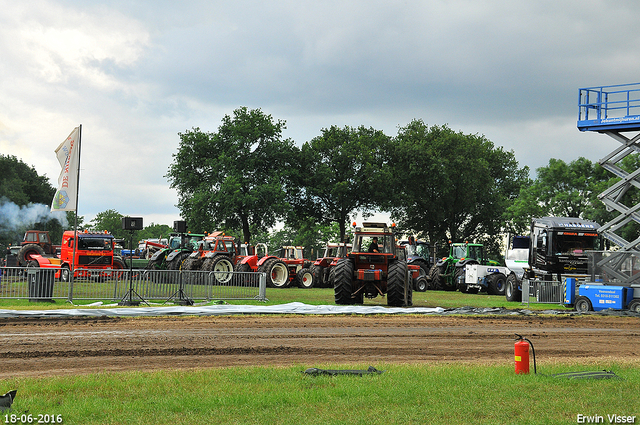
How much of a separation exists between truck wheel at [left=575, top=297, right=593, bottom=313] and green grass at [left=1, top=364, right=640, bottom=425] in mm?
12018

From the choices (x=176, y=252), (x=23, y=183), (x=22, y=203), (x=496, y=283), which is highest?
(x=23, y=183)

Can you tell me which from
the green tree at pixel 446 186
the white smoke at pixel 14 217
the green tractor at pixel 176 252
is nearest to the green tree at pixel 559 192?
the green tree at pixel 446 186

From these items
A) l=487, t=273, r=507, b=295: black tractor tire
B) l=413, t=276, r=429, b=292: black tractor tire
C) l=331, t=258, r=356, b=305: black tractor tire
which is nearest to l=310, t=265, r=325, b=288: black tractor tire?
l=413, t=276, r=429, b=292: black tractor tire

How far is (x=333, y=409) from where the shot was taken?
6.52 meters

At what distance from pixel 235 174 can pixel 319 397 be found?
41013 millimetres

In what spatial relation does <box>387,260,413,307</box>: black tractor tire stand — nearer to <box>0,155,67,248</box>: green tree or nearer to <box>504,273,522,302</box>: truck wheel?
<box>504,273,522,302</box>: truck wheel

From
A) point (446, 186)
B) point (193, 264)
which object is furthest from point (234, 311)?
point (446, 186)

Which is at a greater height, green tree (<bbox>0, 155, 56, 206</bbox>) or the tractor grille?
green tree (<bbox>0, 155, 56, 206</bbox>)

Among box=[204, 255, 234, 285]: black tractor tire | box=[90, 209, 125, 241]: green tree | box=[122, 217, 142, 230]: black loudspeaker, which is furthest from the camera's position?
box=[90, 209, 125, 241]: green tree

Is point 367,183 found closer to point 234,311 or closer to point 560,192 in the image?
point 560,192

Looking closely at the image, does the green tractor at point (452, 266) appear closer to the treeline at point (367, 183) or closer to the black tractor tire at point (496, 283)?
the black tractor tire at point (496, 283)

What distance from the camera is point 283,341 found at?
39.9ft

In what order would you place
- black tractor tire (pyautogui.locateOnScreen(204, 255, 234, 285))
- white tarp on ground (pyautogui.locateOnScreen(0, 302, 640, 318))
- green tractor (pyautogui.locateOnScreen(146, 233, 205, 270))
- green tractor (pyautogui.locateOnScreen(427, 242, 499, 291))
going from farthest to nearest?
green tractor (pyautogui.locateOnScreen(427, 242, 499, 291))
green tractor (pyautogui.locateOnScreen(146, 233, 205, 270))
black tractor tire (pyautogui.locateOnScreen(204, 255, 234, 285))
white tarp on ground (pyautogui.locateOnScreen(0, 302, 640, 318))

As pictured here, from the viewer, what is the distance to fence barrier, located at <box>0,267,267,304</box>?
18688mm
